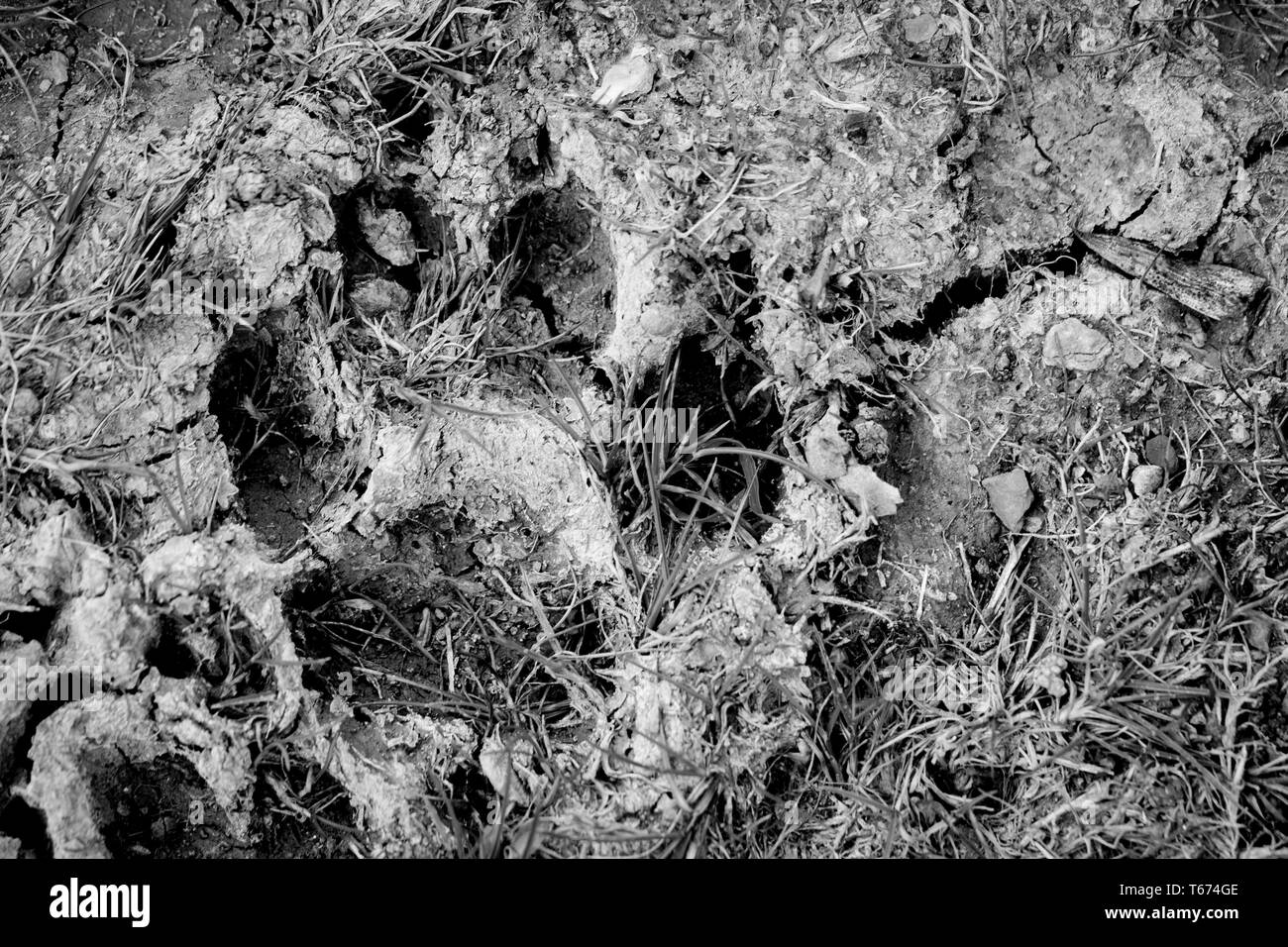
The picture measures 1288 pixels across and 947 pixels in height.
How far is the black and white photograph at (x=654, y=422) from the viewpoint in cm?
189

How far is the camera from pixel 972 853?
1.88 meters

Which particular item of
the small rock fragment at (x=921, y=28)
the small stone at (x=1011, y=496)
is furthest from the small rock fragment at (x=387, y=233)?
the small stone at (x=1011, y=496)

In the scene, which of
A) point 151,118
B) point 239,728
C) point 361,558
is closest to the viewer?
point 239,728

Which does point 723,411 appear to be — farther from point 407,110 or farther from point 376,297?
point 407,110

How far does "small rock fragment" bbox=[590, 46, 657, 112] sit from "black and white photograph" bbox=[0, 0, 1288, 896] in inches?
0.6

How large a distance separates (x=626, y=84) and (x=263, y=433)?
120 centimetres

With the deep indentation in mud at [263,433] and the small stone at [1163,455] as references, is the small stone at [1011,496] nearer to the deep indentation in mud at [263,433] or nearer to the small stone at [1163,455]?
the small stone at [1163,455]

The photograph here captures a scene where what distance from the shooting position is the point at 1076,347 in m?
2.05

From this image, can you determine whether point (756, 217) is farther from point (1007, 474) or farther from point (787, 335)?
point (1007, 474)

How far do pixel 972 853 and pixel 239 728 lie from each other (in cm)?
159

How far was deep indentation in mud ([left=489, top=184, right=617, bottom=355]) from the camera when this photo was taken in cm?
213

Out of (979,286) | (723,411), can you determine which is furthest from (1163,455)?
(723,411)

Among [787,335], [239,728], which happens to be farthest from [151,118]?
[787,335]

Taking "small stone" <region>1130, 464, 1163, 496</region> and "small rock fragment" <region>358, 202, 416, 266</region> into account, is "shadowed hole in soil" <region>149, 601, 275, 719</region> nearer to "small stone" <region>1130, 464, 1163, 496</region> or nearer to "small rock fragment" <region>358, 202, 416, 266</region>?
"small rock fragment" <region>358, 202, 416, 266</region>
